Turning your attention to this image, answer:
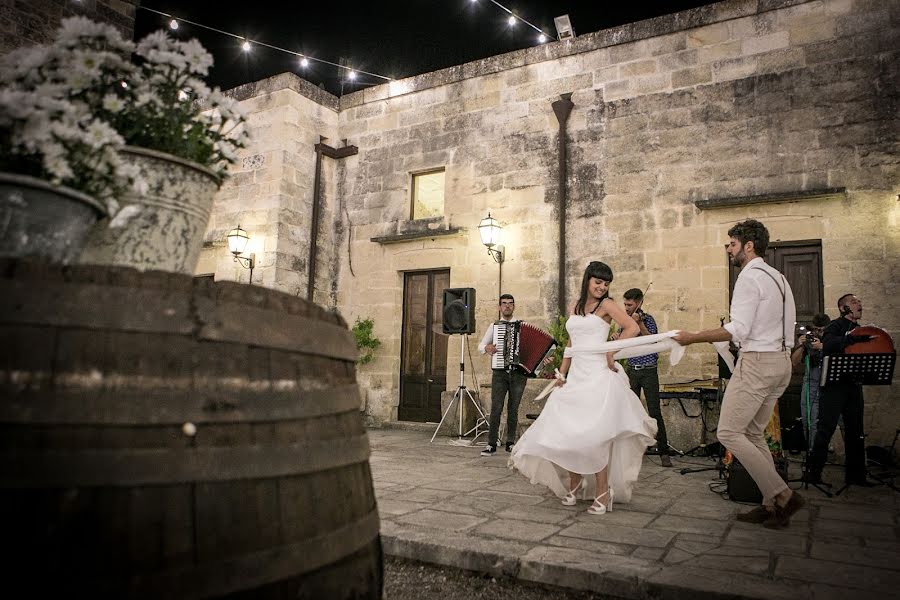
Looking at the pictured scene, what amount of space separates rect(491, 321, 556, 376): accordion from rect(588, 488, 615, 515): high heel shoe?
10.3ft

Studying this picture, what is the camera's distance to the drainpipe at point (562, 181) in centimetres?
867

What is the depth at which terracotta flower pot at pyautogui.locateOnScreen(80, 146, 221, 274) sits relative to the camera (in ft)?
4.78

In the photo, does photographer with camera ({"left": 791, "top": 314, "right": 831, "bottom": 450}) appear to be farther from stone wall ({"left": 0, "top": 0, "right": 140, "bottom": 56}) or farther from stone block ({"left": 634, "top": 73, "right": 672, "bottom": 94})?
stone wall ({"left": 0, "top": 0, "right": 140, "bottom": 56})

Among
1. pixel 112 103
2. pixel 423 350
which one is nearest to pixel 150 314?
pixel 112 103

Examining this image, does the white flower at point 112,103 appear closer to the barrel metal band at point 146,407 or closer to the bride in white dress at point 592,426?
the barrel metal band at point 146,407

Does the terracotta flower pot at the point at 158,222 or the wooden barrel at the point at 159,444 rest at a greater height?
the terracotta flower pot at the point at 158,222

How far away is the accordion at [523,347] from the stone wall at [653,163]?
1.62m

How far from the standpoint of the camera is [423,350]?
396 inches

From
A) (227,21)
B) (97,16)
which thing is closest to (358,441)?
(97,16)

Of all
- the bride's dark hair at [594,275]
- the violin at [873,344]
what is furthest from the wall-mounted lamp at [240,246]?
the violin at [873,344]

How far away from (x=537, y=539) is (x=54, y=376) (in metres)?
2.65

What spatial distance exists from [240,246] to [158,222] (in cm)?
916

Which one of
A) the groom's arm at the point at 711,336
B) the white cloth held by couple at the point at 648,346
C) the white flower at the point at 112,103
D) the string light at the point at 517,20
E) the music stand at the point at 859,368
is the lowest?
the music stand at the point at 859,368

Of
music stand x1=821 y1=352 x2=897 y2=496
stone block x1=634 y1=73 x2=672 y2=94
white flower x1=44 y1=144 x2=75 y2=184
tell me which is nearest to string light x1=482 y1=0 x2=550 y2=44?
stone block x1=634 y1=73 x2=672 y2=94
